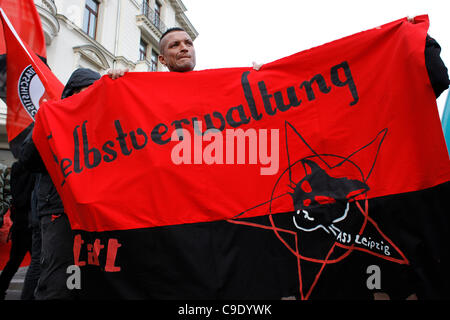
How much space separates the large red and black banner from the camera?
1.57m

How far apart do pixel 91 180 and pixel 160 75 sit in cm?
80

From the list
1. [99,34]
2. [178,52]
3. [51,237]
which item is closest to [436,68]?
[178,52]

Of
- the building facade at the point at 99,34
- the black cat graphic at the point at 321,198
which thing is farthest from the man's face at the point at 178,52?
the building facade at the point at 99,34

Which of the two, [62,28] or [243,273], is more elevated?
[62,28]

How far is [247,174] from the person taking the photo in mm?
1764

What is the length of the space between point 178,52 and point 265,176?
121 cm

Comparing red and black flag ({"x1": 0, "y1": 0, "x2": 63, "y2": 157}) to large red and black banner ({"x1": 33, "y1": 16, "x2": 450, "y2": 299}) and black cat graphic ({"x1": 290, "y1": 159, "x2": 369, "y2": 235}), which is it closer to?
large red and black banner ({"x1": 33, "y1": 16, "x2": 450, "y2": 299})

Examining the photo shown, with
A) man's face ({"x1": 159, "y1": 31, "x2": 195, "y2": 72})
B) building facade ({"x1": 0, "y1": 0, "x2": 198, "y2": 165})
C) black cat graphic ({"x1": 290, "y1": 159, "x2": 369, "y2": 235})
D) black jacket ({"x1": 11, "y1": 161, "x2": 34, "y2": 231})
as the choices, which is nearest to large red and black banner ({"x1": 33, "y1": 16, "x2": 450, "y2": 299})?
black cat graphic ({"x1": 290, "y1": 159, "x2": 369, "y2": 235})

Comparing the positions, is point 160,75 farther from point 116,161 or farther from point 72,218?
point 72,218

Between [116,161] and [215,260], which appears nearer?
[215,260]

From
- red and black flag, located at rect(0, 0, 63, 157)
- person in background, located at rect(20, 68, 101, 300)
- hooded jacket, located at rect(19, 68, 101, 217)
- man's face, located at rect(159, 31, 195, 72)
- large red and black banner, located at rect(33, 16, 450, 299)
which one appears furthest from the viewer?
red and black flag, located at rect(0, 0, 63, 157)

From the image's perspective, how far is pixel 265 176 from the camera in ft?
5.75

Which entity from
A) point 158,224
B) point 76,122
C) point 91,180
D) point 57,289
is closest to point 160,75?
point 76,122

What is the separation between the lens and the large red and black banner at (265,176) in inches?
61.7
